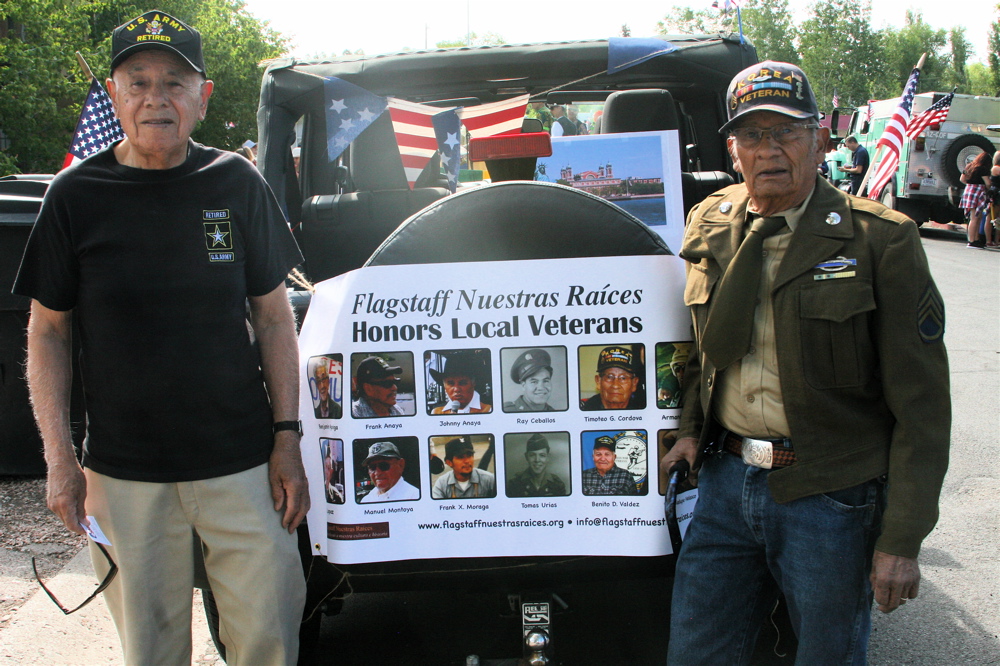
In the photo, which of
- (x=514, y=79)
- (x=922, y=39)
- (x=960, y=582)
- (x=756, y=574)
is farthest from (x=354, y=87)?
(x=922, y=39)

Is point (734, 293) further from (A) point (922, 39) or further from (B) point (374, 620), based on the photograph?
(A) point (922, 39)

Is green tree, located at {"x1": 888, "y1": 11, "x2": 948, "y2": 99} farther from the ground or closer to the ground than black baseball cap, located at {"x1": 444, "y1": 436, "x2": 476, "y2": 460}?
farther from the ground

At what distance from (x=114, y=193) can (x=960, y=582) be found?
3.77 meters

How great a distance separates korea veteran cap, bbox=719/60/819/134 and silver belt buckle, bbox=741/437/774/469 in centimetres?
80

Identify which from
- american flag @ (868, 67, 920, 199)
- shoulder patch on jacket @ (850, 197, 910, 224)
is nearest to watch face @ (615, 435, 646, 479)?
shoulder patch on jacket @ (850, 197, 910, 224)

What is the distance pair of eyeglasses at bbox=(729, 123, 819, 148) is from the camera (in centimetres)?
225

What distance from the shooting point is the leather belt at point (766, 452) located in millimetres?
2186

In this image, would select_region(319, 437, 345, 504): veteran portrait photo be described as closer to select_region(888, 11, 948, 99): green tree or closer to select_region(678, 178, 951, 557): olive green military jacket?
select_region(678, 178, 951, 557): olive green military jacket

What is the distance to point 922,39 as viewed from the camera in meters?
88.8

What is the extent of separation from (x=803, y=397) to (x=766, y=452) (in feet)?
0.59

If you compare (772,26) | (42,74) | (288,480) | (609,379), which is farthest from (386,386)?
(772,26)

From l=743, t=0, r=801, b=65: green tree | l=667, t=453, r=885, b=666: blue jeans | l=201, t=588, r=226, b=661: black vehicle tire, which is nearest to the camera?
l=667, t=453, r=885, b=666: blue jeans

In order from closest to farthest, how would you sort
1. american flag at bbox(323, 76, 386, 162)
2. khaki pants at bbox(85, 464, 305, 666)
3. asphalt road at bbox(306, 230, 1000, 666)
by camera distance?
khaki pants at bbox(85, 464, 305, 666), asphalt road at bbox(306, 230, 1000, 666), american flag at bbox(323, 76, 386, 162)

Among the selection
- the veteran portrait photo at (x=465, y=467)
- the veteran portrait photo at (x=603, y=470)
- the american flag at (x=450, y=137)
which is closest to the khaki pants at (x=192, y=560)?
the veteran portrait photo at (x=465, y=467)
